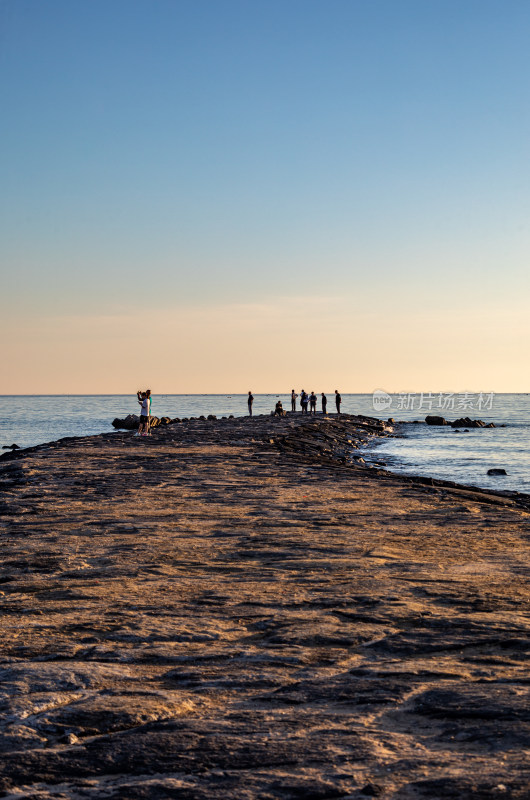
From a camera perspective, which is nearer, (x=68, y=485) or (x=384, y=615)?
(x=384, y=615)

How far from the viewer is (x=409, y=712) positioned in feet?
12.6

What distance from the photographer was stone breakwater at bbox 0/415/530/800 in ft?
10.5

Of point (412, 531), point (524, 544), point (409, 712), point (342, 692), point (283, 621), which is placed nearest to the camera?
point (409, 712)

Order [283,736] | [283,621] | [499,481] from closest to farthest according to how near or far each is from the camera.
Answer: [283,736] → [283,621] → [499,481]

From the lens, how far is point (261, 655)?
15.4 ft

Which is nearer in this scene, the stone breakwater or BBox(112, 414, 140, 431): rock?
the stone breakwater

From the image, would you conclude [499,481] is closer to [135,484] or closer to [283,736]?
[135,484]

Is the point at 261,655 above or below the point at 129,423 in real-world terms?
below

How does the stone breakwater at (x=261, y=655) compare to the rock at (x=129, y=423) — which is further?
the rock at (x=129, y=423)

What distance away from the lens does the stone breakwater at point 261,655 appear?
321 cm

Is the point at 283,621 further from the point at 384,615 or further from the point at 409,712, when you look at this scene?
the point at 409,712

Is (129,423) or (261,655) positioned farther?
(129,423)

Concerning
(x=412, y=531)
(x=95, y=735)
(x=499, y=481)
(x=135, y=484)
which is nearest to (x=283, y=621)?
(x=95, y=735)

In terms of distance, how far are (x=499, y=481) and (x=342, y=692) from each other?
19428 millimetres
